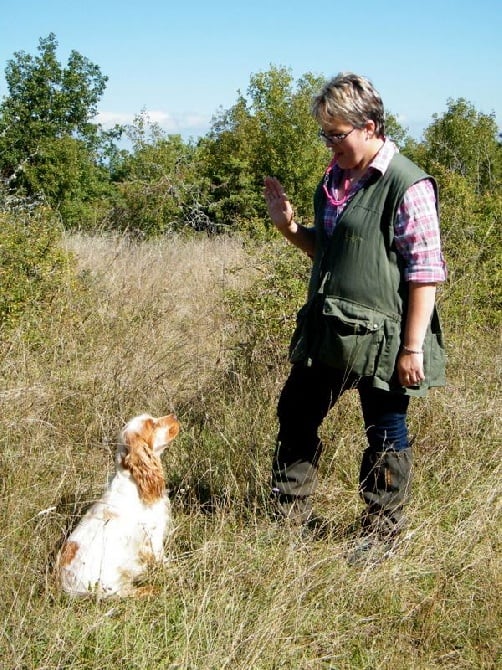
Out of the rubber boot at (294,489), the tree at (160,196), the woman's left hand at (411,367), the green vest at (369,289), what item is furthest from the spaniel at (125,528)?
the tree at (160,196)

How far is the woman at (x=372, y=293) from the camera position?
2.68 meters

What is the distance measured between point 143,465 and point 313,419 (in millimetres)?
745

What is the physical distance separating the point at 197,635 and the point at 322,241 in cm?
157

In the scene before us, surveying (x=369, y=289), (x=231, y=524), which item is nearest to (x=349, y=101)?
(x=369, y=289)

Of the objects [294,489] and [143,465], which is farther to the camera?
[294,489]

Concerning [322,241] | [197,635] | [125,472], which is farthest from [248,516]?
[322,241]

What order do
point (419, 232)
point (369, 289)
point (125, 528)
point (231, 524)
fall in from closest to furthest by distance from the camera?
point (419, 232), point (369, 289), point (125, 528), point (231, 524)

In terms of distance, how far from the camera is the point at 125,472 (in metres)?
3.02

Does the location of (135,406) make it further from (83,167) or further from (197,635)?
(83,167)

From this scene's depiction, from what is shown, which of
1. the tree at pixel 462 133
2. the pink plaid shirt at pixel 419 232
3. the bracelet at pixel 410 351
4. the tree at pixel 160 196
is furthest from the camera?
the tree at pixel 462 133

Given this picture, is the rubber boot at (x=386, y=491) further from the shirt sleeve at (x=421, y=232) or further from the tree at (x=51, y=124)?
the tree at (x=51, y=124)

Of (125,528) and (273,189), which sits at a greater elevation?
(273,189)

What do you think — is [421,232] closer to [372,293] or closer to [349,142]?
[372,293]

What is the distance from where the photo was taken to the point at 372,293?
9.00ft
